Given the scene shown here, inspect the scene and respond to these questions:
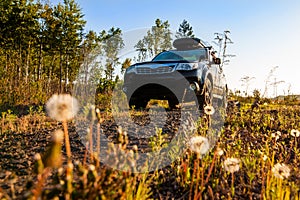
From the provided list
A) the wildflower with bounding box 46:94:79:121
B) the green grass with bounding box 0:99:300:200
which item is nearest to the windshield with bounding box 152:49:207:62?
the green grass with bounding box 0:99:300:200

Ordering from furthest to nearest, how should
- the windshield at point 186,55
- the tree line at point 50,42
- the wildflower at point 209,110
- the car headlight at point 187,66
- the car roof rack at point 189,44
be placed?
the tree line at point 50,42 < the car roof rack at point 189,44 < the windshield at point 186,55 < the car headlight at point 187,66 < the wildflower at point 209,110

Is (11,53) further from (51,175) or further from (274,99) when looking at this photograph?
(51,175)

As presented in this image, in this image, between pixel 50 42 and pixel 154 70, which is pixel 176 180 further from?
pixel 50 42

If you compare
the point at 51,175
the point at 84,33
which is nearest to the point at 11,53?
the point at 84,33

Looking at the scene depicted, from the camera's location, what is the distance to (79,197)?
4.03 ft

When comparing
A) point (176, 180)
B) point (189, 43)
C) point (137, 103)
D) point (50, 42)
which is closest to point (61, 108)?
point (176, 180)

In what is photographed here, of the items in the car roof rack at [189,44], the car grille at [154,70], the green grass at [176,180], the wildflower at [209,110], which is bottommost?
the green grass at [176,180]

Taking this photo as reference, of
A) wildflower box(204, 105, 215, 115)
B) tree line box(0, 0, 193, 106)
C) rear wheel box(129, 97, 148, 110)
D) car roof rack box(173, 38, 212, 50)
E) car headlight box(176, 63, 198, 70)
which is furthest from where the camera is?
tree line box(0, 0, 193, 106)

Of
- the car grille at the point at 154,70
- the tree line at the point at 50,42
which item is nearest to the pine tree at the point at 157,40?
the tree line at the point at 50,42

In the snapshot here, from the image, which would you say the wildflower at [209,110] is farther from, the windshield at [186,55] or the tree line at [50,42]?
the tree line at [50,42]

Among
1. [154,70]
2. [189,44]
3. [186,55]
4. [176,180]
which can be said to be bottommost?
[176,180]

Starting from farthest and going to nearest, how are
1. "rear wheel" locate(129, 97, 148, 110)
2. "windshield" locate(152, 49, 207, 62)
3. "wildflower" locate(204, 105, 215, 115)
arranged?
"windshield" locate(152, 49, 207, 62)
"rear wheel" locate(129, 97, 148, 110)
"wildflower" locate(204, 105, 215, 115)

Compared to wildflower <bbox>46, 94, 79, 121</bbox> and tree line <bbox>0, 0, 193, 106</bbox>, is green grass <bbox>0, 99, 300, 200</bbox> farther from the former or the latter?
tree line <bbox>0, 0, 193, 106</bbox>

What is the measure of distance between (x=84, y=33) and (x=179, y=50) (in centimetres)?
1496
